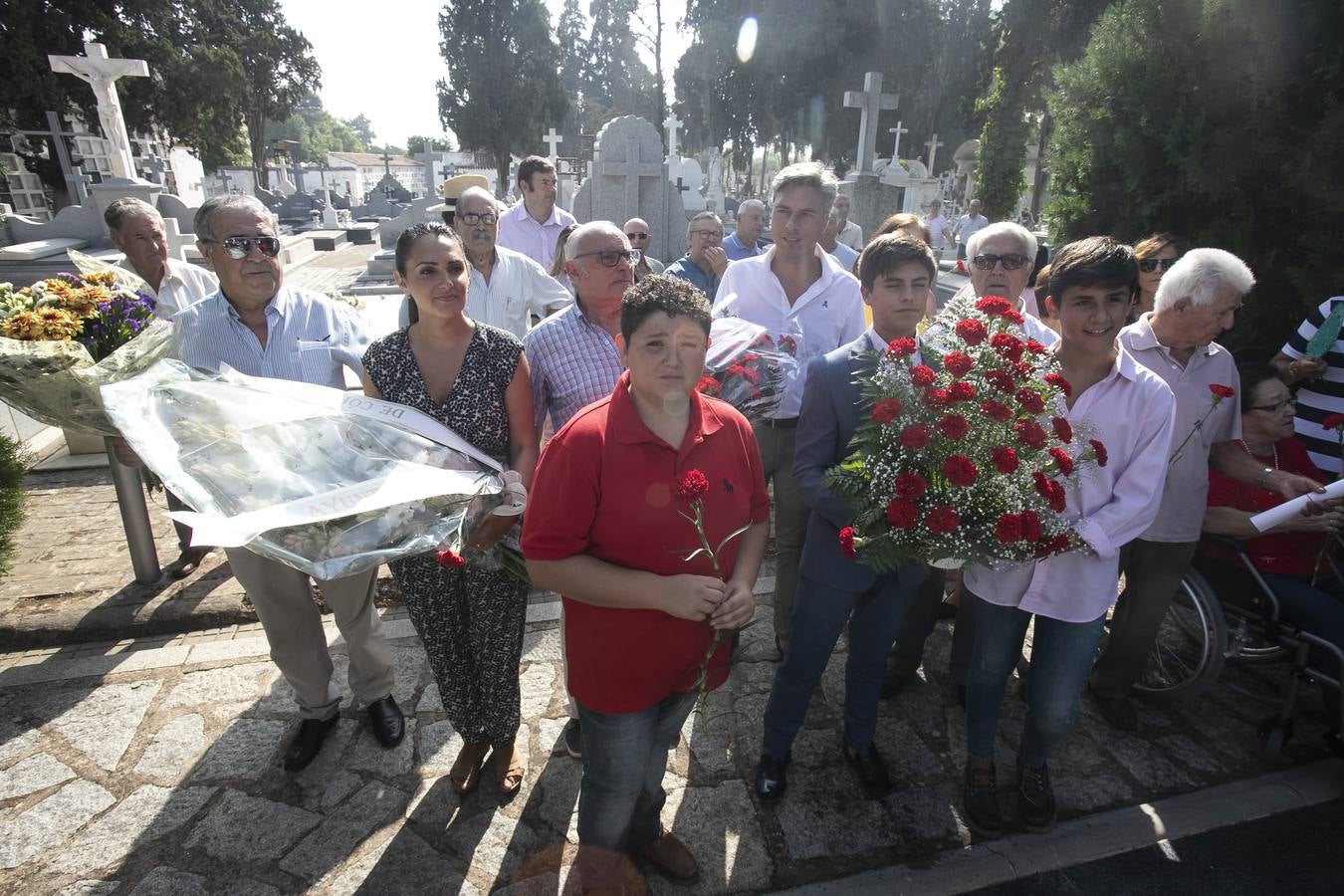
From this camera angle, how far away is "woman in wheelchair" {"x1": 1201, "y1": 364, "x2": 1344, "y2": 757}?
9.34 ft

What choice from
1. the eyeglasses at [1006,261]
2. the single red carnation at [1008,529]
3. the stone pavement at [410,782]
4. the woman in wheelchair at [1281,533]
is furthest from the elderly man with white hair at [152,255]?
the woman in wheelchair at [1281,533]

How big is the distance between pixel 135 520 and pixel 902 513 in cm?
395

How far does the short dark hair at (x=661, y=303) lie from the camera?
1.80m

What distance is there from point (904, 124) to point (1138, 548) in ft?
118

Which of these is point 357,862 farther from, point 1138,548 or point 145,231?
point 145,231

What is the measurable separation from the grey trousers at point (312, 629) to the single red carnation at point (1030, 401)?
232cm

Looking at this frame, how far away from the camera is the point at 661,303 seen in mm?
1798

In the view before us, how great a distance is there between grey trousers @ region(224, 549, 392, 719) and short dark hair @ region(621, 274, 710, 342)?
1.56 meters

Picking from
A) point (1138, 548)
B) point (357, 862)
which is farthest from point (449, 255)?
point (1138, 548)

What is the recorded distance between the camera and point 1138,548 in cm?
299

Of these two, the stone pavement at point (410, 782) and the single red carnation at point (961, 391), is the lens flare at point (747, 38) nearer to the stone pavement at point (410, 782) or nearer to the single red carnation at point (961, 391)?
the stone pavement at point (410, 782)

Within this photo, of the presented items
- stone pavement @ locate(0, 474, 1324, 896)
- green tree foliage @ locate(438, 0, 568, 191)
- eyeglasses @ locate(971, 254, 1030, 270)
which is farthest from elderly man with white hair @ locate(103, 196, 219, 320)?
green tree foliage @ locate(438, 0, 568, 191)

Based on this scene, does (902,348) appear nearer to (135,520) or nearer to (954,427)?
(954,427)

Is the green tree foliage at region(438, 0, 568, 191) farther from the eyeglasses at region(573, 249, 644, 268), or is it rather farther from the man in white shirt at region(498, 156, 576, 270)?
the eyeglasses at region(573, 249, 644, 268)
